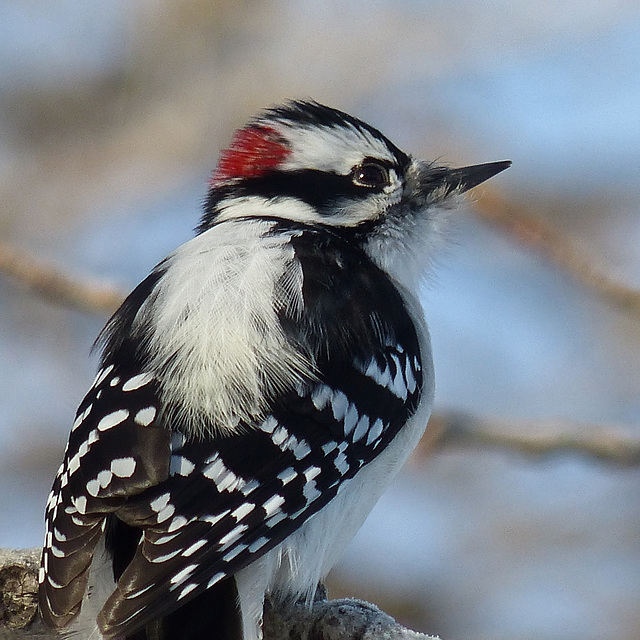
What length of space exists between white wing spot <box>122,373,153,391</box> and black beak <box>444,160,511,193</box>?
1.54 meters

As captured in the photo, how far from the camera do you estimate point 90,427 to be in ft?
10.9

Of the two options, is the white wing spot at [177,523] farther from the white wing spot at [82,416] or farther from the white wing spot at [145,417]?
the white wing spot at [82,416]

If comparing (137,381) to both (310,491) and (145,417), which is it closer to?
(145,417)

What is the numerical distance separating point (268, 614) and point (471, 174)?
1.78 metres

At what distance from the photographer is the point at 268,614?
12.0 ft

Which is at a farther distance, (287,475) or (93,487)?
(287,475)

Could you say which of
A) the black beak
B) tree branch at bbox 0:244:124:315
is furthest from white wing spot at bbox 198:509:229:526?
tree branch at bbox 0:244:124:315

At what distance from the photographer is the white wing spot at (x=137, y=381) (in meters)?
3.33

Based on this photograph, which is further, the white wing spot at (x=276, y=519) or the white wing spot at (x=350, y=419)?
the white wing spot at (x=350, y=419)

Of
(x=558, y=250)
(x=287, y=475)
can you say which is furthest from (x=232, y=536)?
(x=558, y=250)

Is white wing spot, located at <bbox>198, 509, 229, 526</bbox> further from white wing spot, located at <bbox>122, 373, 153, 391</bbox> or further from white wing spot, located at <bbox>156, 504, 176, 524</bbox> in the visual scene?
white wing spot, located at <bbox>122, 373, 153, 391</bbox>

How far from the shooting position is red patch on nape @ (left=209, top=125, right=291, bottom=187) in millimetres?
4219

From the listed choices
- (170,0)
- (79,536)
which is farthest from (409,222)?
(170,0)

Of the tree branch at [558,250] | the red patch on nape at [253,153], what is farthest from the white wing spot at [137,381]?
the tree branch at [558,250]
